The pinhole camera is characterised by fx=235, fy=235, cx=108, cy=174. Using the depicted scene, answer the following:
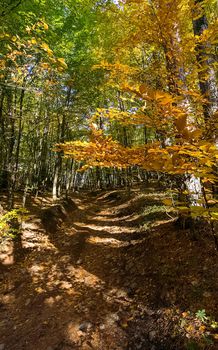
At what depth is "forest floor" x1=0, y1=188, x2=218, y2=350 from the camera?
4.19 m

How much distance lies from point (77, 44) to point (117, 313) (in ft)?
39.8

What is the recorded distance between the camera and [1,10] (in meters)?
5.70

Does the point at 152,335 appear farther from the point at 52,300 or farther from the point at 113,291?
the point at 52,300

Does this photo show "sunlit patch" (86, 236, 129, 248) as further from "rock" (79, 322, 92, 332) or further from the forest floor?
"rock" (79, 322, 92, 332)

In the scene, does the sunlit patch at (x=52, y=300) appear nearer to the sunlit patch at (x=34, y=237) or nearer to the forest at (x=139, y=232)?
the forest at (x=139, y=232)

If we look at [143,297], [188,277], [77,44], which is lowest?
[143,297]

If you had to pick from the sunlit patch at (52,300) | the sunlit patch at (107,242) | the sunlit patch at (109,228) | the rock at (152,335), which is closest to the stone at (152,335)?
the rock at (152,335)

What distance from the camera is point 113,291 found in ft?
18.8

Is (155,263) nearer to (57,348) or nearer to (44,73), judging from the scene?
(57,348)

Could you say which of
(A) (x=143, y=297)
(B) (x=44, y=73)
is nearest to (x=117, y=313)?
(A) (x=143, y=297)

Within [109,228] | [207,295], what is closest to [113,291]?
[207,295]

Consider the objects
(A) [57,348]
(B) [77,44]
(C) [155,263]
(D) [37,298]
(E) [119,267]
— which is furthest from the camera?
(B) [77,44]

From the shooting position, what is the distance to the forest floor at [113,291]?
4188 millimetres

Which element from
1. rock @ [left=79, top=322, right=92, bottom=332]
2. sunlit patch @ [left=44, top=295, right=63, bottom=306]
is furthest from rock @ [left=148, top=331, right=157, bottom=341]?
sunlit patch @ [left=44, top=295, right=63, bottom=306]
